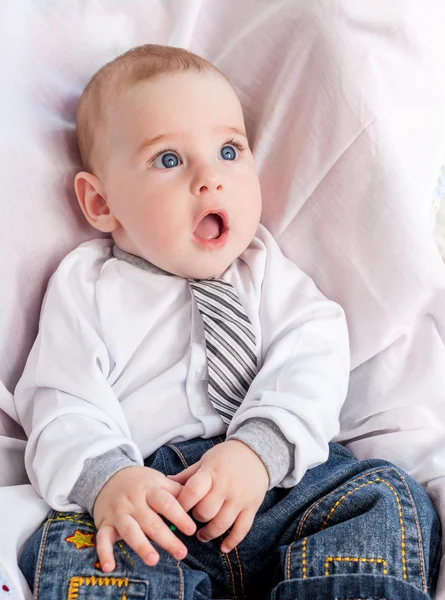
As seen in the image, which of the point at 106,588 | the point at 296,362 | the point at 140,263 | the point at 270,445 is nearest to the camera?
the point at 106,588

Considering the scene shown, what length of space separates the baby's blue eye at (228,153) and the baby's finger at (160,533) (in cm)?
56

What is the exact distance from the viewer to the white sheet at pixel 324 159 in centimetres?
129

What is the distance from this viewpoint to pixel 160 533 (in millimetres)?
989

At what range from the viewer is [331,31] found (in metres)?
1.34

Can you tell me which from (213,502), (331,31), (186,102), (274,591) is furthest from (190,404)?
(331,31)

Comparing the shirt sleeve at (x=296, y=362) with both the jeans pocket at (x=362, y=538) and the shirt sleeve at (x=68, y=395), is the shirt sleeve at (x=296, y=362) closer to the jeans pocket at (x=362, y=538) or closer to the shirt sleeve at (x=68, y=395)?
the jeans pocket at (x=362, y=538)

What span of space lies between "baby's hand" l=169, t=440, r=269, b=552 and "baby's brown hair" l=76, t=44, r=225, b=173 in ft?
1.82

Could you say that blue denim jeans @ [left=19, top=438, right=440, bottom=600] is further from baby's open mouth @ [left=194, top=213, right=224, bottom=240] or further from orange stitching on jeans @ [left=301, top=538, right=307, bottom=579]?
baby's open mouth @ [left=194, top=213, right=224, bottom=240]

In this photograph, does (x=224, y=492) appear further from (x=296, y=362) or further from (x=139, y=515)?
(x=296, y=362)

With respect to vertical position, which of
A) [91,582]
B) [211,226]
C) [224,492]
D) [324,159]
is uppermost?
[324,159]

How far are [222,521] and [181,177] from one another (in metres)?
0.51

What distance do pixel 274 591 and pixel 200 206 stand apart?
1.79 feet

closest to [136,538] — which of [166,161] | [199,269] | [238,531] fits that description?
[238,531]

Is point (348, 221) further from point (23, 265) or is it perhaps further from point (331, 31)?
point (23, 265)
